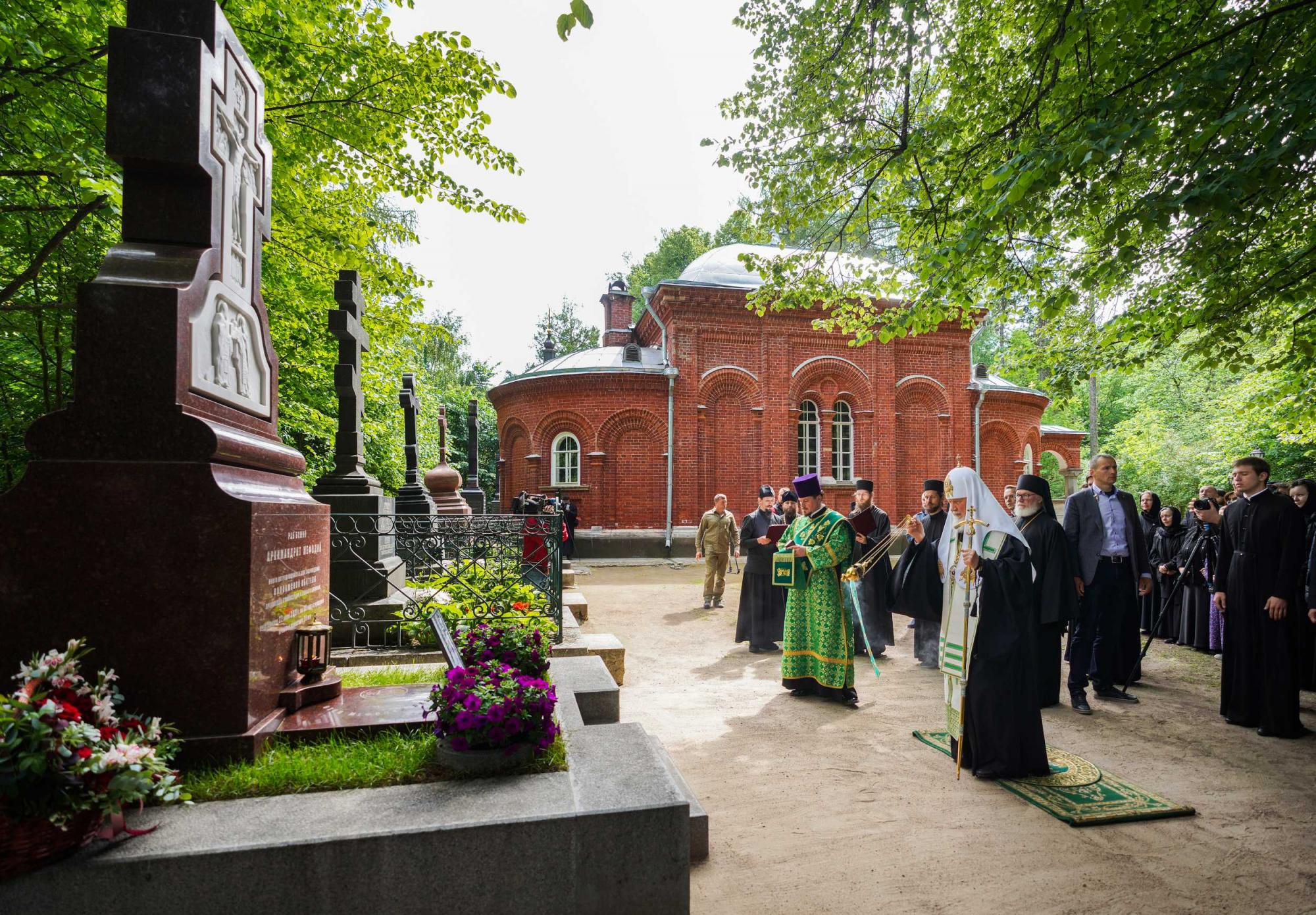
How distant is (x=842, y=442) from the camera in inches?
835

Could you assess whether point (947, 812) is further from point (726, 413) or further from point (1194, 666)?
point (726, 413)

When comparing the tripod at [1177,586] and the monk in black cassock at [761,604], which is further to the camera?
the monk in black cassock at [761,604]

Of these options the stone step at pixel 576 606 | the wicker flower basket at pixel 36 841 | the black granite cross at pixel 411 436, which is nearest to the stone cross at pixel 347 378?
the stone step at pixel 576 606

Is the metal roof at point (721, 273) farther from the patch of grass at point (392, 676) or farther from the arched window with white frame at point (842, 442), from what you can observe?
the patch of grass at point (392, 676)

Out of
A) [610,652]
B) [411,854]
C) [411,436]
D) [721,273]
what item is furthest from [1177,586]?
[721,273]

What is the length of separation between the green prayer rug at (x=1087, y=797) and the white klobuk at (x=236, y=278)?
4.80 metres

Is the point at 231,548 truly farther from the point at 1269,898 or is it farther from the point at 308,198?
the point at 308,198

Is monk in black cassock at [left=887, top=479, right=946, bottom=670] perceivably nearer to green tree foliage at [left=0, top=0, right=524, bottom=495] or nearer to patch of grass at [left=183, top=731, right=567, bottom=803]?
patch of grass at [left=183, top=731, right=567, bottom=803]

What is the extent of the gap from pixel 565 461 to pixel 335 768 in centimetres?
1758

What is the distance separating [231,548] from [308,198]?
6.39m

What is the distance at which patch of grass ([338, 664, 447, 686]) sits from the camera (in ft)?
14.0

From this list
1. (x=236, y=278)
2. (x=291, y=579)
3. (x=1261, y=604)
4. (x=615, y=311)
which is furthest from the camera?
(x=615, y=311)

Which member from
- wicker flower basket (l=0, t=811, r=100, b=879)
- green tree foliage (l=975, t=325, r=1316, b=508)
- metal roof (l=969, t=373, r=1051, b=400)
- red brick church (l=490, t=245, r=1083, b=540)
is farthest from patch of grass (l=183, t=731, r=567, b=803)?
metal roof (l=969, t=373, r=1051, b=400)

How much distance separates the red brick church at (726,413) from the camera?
63.8 ft
